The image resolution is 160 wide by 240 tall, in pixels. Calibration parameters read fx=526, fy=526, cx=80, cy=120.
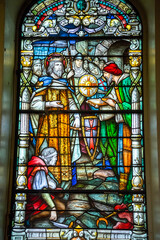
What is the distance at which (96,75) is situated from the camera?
6.66 meters

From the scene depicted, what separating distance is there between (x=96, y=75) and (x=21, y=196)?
5.84ft

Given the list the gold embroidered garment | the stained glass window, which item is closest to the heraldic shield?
the stained glass window

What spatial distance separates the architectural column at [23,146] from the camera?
609 cm

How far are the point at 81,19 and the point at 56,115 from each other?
1.40m

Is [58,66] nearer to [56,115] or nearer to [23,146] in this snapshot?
[56,115]

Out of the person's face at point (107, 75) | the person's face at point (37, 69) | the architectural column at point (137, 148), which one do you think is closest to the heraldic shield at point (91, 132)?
the architectural column at point (137, 148)

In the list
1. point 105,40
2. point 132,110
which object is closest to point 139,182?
point 132,110

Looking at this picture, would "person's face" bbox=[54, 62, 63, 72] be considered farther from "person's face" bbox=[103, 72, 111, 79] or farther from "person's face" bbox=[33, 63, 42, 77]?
"person's face" bbox=[103, 72, 111, 79]

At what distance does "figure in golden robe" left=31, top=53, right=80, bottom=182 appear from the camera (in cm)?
634

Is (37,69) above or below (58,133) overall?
above

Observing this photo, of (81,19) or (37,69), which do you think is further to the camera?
(81,19)

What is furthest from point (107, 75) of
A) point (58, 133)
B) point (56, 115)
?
point (58, 133)

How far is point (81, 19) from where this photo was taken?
6.96m

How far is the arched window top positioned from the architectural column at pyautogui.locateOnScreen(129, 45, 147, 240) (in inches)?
17.3
